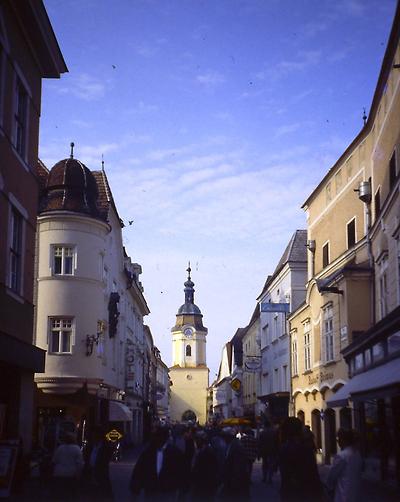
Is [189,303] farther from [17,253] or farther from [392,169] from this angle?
[17,253]

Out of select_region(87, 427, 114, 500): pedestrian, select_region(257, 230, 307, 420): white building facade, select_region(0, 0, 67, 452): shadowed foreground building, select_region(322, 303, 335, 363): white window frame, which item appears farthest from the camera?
select_region(257, 230, 307, 420): white building facade

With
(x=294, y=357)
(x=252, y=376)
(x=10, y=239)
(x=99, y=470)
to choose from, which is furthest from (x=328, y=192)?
(x=252, y=376)

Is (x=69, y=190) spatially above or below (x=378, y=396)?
above

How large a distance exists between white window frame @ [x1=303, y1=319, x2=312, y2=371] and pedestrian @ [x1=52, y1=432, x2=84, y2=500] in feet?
75.3

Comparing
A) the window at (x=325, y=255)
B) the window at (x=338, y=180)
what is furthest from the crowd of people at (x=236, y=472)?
the window at (x=325, y=255)

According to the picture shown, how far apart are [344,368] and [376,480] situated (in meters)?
6.43

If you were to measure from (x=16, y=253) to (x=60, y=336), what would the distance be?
15.5 metres

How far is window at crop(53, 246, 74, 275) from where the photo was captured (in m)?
33.6

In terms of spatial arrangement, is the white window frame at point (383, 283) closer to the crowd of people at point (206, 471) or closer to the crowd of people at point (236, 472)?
the crowd of people at point (206, 471)

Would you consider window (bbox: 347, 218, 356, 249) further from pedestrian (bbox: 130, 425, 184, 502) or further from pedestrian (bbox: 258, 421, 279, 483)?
pedestrian (bbox: 130, 425, 184, 502)

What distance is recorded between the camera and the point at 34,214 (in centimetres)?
1970

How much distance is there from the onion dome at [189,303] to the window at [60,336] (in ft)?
332

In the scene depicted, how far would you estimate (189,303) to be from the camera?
450ft

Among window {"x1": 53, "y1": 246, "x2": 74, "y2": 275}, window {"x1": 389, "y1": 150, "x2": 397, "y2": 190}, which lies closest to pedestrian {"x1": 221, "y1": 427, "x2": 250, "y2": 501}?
window {"x1": 389, "y1": 150, "x2": 397, "y2": 190}
